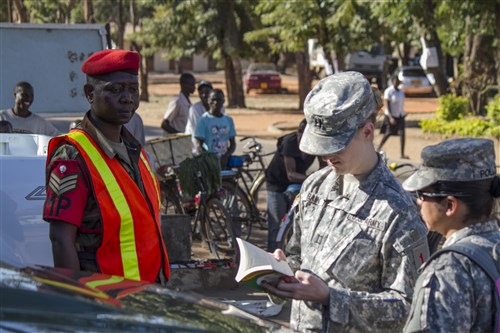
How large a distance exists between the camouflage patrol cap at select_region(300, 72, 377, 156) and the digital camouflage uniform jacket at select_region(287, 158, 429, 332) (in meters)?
0.21

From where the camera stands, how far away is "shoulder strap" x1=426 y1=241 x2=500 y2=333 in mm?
2754

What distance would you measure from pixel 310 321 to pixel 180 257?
5.78 meters

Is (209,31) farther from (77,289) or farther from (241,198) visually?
(77,289)

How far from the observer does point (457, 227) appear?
292 cm

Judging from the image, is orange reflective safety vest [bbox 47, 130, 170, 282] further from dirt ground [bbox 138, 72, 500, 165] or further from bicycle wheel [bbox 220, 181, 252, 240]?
dirt ground [bbox 138, 72, 500, 165]

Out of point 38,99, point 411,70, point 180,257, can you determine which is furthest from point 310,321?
point 411,70

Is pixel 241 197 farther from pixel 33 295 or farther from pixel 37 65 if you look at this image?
pixel 33 295

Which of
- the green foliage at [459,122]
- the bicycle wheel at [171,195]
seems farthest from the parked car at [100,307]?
the green foliage at [459,122]

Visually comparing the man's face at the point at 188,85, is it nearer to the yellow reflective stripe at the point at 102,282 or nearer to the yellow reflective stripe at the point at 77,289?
the yellow reflective stripe at the point at 102,282

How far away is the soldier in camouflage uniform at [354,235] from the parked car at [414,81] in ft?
134

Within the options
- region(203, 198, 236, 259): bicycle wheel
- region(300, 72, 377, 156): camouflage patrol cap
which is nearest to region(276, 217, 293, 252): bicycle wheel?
region(203, 198, 236, 259): bicycle wheel

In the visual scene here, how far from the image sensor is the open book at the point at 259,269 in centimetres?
319

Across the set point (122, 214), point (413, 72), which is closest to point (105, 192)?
point (122, 214)

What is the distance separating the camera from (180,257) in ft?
30.0
